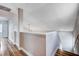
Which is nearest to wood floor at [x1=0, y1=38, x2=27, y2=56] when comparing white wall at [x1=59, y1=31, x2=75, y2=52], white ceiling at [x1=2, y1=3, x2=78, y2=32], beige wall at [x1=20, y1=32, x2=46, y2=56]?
beige wall at [x1=20, y1=32, x2=46, y2=56]

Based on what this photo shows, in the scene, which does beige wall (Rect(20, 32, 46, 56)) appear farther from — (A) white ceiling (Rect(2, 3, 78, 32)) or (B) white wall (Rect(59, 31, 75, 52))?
(B) white wall (Rect(59, 31, 75, 52))

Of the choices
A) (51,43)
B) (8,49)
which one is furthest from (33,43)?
(8,49)

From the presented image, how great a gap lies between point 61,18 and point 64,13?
0.10 meters

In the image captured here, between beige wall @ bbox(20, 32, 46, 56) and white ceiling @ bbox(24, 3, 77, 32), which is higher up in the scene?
white ceiling @ bbox(24, 3, 77, 32)

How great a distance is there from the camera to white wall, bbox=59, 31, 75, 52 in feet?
5.93

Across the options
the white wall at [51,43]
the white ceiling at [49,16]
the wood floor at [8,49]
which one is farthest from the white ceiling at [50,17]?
the wood floor at [8,49]

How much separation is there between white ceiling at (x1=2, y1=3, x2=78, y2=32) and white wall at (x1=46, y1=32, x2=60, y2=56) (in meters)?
0.10

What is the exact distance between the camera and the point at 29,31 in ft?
6.01

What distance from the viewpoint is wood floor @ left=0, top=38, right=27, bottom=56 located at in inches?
71.8

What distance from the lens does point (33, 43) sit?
1.83 m

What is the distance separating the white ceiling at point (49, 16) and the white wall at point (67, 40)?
0.09 meters

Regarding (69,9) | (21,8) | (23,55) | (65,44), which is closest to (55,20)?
(69,9)

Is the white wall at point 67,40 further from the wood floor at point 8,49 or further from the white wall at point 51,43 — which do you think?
the wood floor at point 8,49

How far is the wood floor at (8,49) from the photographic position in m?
1.82
